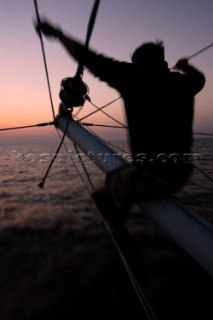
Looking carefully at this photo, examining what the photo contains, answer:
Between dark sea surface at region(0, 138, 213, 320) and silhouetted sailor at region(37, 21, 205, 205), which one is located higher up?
silhouetted sailor at region(37, 21, 205, 205)

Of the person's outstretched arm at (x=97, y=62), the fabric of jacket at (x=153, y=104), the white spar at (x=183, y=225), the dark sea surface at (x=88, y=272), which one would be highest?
the person's outstretched arm at (x=97, y=62)

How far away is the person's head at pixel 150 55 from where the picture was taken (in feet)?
7.53

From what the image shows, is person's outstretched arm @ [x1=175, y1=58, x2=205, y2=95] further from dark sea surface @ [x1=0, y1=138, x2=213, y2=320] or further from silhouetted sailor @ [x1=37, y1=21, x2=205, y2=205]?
dark sea surface @ [x1=0, y1=138, x2=213, y2=320]

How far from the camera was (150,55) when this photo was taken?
91.0 inches

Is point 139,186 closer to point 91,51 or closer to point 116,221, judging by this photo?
point 116,221

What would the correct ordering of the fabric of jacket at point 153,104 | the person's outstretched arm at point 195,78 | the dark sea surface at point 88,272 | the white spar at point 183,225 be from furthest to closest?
the dark sea surface at point 88,272
the person's outstretched arm at point 195,78
the fabric of jacket at point 153,104
the white spar at point 183,225

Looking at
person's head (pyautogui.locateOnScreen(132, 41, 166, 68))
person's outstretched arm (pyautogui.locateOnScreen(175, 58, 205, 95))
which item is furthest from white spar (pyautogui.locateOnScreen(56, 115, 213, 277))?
person's outstretched arm (pyautogui.locateOnScreen(175, 58, 205, 95))

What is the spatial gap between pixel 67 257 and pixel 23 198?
6.04 meters

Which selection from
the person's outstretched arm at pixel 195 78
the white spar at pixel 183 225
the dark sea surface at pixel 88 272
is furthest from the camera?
the dark sea surface at pixel 88 272

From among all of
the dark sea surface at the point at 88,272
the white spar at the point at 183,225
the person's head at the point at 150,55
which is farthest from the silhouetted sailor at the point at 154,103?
the dark sea surface at the point at 88,272

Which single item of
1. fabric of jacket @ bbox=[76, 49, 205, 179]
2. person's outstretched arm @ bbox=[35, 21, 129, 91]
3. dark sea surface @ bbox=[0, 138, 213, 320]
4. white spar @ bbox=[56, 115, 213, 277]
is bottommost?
dark sea surface @ bbox=[0, 138, 213, 320]

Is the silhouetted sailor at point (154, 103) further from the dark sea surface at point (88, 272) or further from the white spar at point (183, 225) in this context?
the dark sea surface at point (88, 272)

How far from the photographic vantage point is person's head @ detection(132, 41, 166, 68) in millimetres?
2295

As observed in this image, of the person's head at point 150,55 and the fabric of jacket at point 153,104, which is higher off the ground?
the person's head at point 150,55
